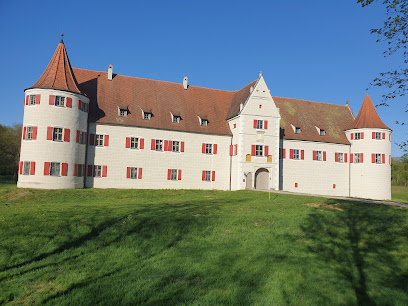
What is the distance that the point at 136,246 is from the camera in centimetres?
1226

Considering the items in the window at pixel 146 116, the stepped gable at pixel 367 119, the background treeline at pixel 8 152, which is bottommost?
the background treeline at pixel 8 152

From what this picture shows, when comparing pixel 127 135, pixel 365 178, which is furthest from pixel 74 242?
pixel 365 178

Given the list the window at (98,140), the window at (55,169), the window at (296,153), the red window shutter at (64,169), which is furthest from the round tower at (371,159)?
the window at (55,169)

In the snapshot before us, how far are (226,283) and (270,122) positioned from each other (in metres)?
31.1

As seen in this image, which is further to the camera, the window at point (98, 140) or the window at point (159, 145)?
the window at point (159, 145)

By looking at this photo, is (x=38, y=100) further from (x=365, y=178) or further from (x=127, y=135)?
(x=365, y=178)

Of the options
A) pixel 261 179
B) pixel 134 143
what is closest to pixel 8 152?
pixel 134 143

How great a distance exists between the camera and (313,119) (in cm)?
4500

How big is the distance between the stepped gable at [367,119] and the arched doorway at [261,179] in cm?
1372

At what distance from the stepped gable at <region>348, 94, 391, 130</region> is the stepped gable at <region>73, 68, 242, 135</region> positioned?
16.3 meters

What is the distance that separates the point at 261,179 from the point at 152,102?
48.2 feet

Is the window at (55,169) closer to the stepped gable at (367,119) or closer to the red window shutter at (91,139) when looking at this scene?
the red window shutter at (91,139)

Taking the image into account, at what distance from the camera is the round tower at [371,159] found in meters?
41.9

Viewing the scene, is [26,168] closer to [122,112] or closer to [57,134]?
[57,134]
